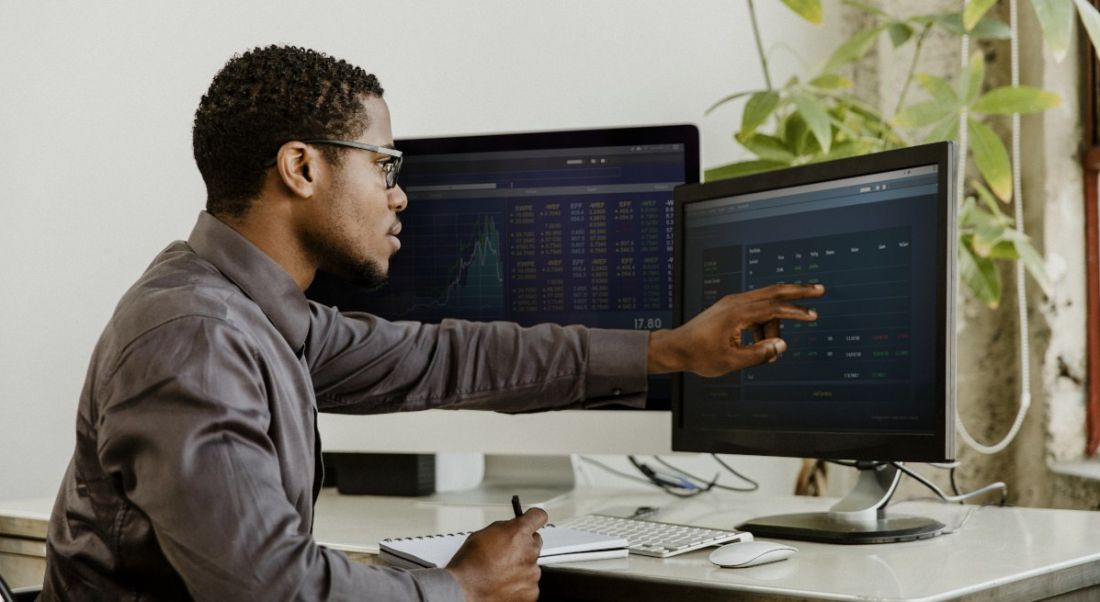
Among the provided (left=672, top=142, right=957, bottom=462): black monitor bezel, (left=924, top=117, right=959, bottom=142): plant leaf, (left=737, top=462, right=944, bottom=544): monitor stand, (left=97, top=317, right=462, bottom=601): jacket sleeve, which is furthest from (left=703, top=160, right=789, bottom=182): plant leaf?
(left=97, top=317, right=462, bottom=601): jacket sleeve

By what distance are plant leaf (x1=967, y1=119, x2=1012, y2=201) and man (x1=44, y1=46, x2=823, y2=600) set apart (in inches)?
33.4

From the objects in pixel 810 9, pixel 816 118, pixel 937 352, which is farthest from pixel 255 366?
pixel 810 9

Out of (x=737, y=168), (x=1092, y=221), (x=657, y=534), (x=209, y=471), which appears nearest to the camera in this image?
(x=209, y=471)

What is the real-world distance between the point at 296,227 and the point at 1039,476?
5.87 ft

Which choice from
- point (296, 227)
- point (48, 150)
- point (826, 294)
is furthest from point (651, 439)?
point (48, 150)

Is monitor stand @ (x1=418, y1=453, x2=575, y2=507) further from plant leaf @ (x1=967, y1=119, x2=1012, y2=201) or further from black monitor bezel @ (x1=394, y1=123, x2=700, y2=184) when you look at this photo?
plant leaf @ (x1=967, y1=119, x2=1012, y2=201)

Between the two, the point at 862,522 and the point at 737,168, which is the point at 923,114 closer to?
the point at 737,168

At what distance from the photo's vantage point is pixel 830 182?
1.48 metres

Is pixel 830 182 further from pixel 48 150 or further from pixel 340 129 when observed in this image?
pixel 48 150

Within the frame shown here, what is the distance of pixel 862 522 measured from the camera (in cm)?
146

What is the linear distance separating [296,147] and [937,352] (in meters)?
0.74

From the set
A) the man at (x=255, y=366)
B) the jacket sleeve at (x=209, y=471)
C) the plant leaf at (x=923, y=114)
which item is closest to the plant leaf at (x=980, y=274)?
the plant leaf at (x=923, y=114)

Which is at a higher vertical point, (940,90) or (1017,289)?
(940,90)

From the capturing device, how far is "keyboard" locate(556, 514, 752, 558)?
1.31m
